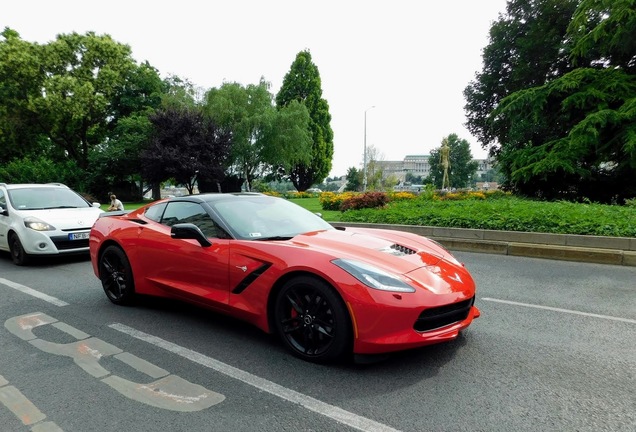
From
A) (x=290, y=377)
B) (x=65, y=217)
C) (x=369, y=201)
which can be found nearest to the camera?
(x=290, y=377)

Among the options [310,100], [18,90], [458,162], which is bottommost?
[458,162]

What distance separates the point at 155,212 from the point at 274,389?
2.96 meters

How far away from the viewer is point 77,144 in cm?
3809

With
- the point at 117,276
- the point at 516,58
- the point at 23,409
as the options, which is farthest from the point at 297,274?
the point at 516,58

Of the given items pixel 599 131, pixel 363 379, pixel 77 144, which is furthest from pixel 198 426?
pixel 77 144

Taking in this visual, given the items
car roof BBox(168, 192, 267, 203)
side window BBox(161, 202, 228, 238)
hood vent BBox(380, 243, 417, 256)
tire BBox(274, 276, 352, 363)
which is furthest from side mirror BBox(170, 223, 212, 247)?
hood vent BBox(380, 243, 417, 256)

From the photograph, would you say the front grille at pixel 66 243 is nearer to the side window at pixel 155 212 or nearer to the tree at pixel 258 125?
the side window at pixel 155 212

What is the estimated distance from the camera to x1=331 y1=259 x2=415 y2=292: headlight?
302 centimetres

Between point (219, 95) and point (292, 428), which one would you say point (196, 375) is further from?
point (219, 95)

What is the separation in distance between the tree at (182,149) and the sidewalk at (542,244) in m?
20.9

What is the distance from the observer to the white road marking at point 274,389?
2.42 metres

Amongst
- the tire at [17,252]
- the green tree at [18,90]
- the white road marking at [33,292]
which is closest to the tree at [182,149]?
the green tree at [18,90]

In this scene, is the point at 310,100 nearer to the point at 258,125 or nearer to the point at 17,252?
the point at 258,125

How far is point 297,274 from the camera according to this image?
3.32 m
